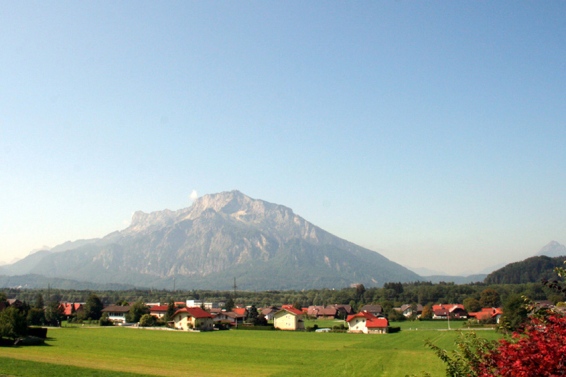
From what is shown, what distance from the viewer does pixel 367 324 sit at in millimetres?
79875

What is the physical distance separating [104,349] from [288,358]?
17.5 metres

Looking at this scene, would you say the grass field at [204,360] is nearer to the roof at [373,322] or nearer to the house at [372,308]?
the roof at [373,322]

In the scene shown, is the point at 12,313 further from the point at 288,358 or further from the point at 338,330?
the point at 338,330

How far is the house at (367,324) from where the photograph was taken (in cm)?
7862

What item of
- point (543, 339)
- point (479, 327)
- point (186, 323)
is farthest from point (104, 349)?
point (479, 327)

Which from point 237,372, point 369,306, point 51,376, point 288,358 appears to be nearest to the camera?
point 51,376

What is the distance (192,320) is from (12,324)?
37890 mm

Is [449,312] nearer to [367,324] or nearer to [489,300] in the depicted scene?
[489,300]

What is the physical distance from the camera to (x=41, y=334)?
52562mm

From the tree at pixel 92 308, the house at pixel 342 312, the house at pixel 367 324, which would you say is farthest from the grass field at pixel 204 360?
the house at pixel 342 312

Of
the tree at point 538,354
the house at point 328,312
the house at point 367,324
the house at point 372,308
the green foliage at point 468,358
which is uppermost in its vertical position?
the tree at point 538,354

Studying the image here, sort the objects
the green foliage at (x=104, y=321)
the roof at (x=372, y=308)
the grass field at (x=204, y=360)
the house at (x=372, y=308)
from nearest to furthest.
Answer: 1. the grass field at (x=204, y=360)
2. the green foliage at (x=104, y=321)
3. the house at (x=372, y=308)
4. the roof at (x=372, y=308)

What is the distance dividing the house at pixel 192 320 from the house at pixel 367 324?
2463 cm

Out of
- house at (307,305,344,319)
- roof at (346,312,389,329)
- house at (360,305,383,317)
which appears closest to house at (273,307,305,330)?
roof at (346,312,389,329)
